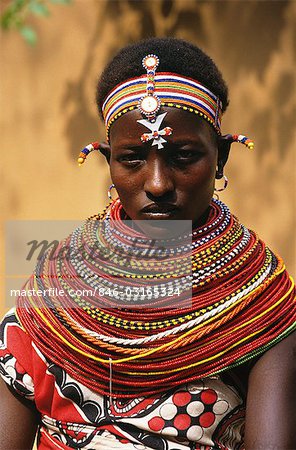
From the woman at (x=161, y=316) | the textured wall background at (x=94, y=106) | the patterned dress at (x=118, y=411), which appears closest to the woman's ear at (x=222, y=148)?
the woman at (x=161, y=316)

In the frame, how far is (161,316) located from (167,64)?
0.74 meters

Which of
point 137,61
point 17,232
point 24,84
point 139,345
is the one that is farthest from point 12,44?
point 139,345

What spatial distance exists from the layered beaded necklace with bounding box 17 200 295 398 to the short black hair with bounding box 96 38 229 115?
0.42 meters

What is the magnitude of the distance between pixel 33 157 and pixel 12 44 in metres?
0.70

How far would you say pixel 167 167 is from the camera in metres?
2.27

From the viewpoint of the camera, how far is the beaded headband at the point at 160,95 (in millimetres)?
2283

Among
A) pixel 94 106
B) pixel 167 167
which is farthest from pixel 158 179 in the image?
pixel 94 106

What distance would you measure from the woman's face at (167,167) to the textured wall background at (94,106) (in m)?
→ 2.51

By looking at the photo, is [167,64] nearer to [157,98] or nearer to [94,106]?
[157,98]

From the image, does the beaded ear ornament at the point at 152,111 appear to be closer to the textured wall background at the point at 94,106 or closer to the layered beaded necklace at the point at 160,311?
the layered beaded necklace at the point at 160,311

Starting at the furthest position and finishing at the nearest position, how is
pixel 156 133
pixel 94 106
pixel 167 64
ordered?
pixel 94 106 → pixel 167 64 → pixel 156 133

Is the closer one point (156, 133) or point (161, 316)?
point (156, 133)

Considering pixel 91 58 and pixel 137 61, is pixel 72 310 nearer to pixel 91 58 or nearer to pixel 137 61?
pixel 137 61

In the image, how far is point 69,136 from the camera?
494 cm
